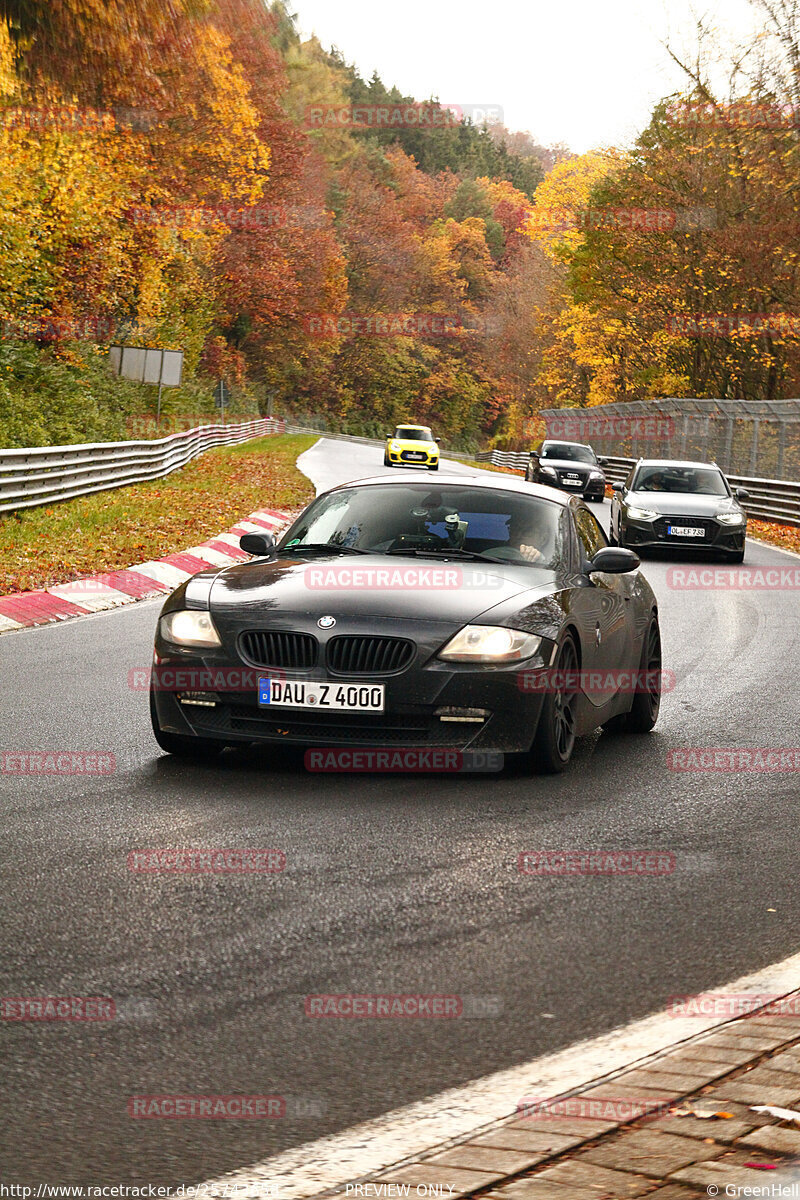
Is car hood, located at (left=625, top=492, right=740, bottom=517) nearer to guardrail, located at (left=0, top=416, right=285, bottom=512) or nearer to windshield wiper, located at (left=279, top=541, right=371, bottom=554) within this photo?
guardrail, located at (left=0, top=416, right=285, bottom=512)

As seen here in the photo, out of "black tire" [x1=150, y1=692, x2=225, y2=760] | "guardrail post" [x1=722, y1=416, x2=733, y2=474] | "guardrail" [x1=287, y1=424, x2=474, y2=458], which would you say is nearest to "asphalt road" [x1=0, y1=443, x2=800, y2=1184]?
"black tire" [x1=150, y1=692, x2=225, y2=760]

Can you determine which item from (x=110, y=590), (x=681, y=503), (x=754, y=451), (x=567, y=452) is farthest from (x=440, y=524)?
(x=567, y=452)

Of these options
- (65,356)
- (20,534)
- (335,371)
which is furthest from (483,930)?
(335,371)

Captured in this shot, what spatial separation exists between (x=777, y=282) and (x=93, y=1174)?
45.7m

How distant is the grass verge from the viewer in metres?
16.9

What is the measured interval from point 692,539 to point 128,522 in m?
8.45

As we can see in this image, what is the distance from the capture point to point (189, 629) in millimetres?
7445

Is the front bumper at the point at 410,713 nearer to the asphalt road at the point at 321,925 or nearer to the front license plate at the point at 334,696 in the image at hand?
the front license plate at the point at 334,696

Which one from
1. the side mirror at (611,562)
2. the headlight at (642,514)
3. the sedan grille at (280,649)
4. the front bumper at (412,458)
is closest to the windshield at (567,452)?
the front bumper at (412,458)

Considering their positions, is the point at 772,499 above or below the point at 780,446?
below

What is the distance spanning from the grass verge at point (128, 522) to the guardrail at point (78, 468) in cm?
20

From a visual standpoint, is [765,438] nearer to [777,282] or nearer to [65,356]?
[777,282]

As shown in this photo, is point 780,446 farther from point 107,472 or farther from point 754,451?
point 107,472

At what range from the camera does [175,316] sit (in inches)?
2141
